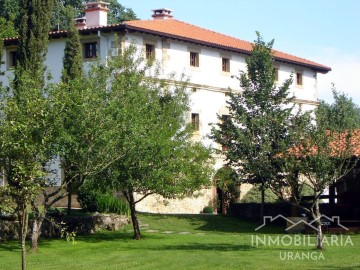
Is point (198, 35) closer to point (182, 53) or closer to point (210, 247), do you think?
point (182, 53)

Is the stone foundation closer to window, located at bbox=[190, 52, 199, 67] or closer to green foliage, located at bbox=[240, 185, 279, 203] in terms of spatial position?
green foliage, located at bbox=[240, 185, 279, 203]

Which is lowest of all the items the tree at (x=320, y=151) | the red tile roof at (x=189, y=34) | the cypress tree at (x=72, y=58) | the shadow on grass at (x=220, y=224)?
the shadow on grass at (x=220, y=224)

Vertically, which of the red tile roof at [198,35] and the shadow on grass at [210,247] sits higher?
the red tile roof at [198,35]

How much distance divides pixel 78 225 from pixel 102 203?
3.95m

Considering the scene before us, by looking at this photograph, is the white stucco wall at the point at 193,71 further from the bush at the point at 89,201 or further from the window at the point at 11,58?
the bush at the point at 89,201

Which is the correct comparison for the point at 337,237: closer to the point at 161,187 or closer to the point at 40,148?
the point at 161,187

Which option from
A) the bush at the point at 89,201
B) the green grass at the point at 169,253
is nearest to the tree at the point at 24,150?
the green grass at the point at 169,253

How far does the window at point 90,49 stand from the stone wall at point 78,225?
1110cm

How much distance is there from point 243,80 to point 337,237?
33.7 feet

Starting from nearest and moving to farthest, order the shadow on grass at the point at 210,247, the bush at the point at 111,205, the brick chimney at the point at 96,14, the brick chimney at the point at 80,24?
the shadow on grass at the point at 210,247 → the bush at the point at 111,205 → the brick chimney at the point at 96,14 → the brick chimney at the point at 80,24

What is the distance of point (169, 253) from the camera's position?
73.0ft

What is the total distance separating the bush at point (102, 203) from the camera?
1296 inches

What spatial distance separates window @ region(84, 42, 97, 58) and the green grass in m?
12.0

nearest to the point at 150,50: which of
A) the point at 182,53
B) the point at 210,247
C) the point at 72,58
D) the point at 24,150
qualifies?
the point at 182,53
